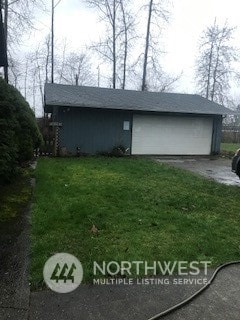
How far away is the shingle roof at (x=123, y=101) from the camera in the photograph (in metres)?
15.4

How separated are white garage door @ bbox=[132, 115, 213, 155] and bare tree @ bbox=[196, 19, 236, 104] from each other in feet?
46.2

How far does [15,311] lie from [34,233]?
A: 1.94m

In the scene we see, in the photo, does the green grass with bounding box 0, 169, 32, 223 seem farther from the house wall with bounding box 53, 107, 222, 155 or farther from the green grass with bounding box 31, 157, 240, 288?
the house wall with bounding box 53, 107, 222, 155

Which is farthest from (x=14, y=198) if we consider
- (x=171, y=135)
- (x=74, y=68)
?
(x=74, y=68)

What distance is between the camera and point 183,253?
4.27 m

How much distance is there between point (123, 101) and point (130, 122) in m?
1.27

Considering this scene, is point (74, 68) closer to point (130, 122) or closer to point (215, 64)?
point (215, 64)

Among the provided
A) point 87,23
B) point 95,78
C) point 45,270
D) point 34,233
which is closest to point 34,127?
point 34,233

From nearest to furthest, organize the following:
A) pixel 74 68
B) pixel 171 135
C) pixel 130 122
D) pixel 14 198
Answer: pixel 14 198 → pixel 130 122 → pixel 171 135 → pixel 74 68

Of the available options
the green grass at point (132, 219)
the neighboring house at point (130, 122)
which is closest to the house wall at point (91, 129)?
the neighboring house at point (130, 122)

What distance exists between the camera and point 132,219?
5605 millimetres

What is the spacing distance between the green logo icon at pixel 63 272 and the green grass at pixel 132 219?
8cm

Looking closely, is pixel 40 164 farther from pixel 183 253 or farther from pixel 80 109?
pixel 183 253

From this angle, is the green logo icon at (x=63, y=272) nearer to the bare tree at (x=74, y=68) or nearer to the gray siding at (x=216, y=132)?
the gray siding at (x=216, y=132)
